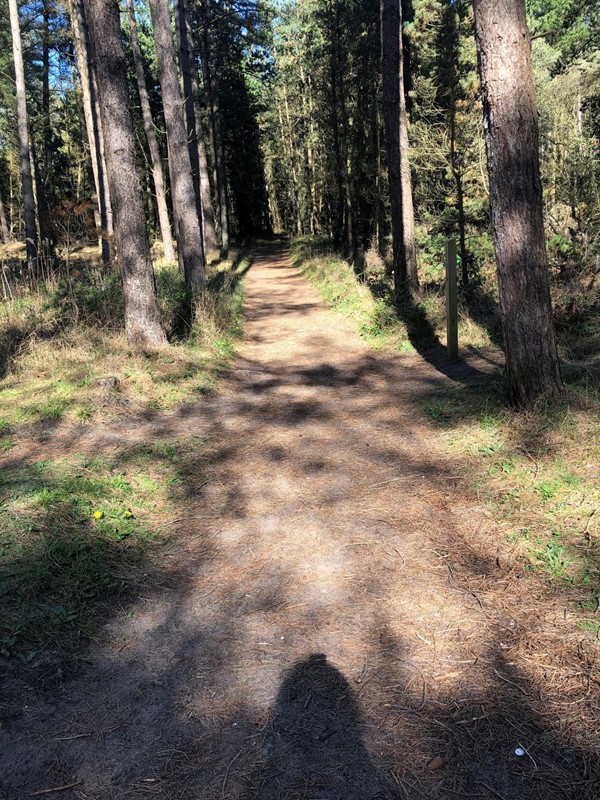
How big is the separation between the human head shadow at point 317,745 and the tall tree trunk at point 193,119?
1189 cm

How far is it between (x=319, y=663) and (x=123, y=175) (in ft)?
22.0

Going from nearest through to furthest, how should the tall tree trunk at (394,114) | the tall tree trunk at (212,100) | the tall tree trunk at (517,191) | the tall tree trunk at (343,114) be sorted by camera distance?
the tall tree trunk at (517,191) < the tall tree trunk at (394,114) < the tall tree trunk at (343,114) < the tall tree trunk at (212,100)

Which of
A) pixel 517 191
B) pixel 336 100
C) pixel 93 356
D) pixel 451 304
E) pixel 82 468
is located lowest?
Result: pixel 82 468

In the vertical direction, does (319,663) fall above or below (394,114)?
below

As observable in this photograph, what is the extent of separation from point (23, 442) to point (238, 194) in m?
42.5

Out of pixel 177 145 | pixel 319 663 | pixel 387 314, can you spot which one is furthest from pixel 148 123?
pixel 319 663

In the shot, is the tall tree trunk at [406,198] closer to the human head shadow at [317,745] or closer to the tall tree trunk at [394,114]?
the tall tree trunk at [394,114]

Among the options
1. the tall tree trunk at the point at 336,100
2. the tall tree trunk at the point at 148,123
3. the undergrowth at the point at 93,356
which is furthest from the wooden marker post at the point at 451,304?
the tall tree trunk at the point at 336,100

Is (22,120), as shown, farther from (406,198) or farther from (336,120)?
(406,198)

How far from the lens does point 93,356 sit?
289 inches

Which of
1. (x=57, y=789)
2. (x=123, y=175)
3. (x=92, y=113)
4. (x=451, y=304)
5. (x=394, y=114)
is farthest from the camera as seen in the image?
(x=92, y=113)

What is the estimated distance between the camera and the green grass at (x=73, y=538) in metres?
3.12

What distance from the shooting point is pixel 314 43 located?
28141mm

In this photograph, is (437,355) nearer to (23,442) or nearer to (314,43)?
(23,442)
